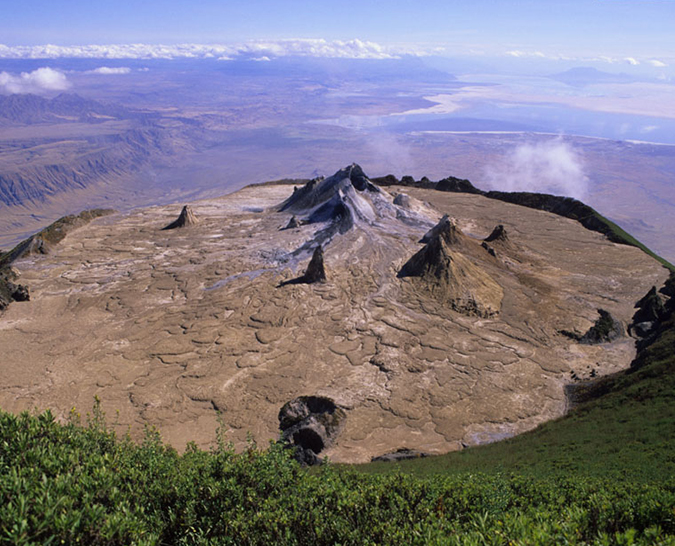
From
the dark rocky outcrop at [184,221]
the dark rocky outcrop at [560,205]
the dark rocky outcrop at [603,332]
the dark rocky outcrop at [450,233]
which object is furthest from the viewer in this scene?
the dark rocky outcrop at [560,205]

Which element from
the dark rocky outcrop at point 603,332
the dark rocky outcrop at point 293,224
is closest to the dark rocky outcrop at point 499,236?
the dark rocky outcrop at point 603,332

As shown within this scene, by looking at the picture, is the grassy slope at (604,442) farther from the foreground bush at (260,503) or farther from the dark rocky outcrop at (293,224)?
the dark rocky outcrop at (293,224)

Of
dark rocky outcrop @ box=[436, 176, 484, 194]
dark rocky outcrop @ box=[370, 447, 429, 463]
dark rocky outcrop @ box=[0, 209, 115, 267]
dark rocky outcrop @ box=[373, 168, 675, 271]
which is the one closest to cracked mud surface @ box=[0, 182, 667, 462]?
dark rocky outcrop @ box=[370, 447, 429, 463]

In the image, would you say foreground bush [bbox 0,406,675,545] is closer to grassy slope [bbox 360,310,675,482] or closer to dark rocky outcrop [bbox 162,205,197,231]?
grassy slope [bbox 360,310,675,482]

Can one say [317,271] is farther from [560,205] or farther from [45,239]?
[560,205]

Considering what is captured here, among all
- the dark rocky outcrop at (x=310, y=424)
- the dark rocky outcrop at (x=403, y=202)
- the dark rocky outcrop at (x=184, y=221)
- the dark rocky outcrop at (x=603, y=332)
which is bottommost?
the dark rocky outcrop at (x=310, y=424)
